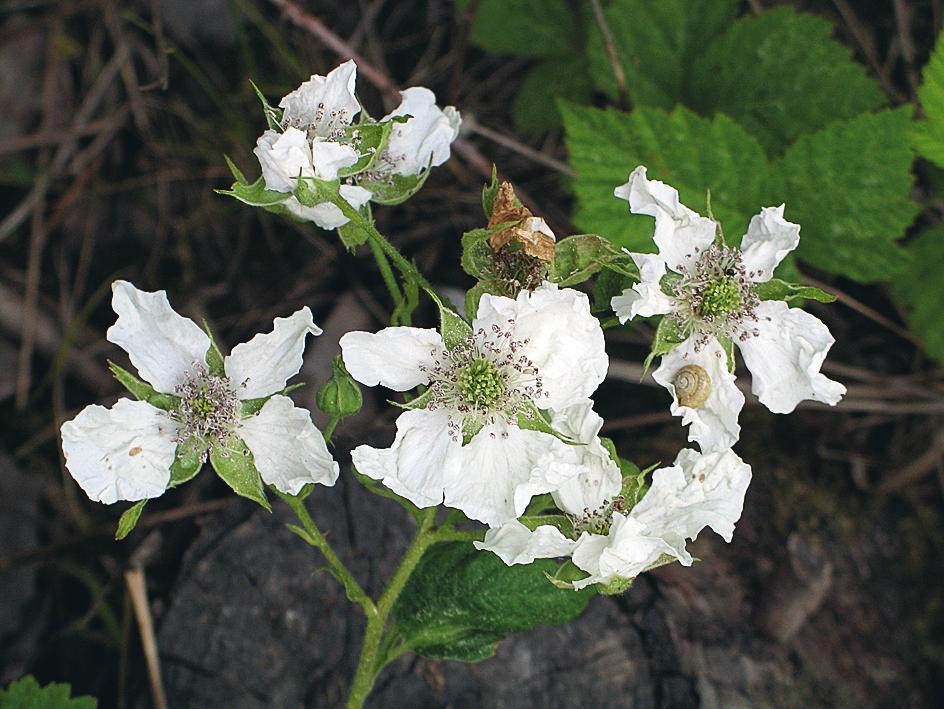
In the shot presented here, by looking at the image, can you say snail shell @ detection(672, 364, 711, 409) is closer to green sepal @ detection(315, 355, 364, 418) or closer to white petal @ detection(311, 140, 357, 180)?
green sepal @ detection(315, 355, 364, 418)

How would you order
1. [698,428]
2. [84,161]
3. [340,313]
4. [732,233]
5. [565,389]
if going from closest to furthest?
[565,389] → [698,428] → [732,233] → [340,313] → [84,161]

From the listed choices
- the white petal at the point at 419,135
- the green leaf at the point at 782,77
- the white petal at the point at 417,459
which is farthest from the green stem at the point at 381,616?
the green leaf at the point at 782,77

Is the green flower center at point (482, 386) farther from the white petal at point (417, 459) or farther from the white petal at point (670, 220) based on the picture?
the white petal at point (670, 220)

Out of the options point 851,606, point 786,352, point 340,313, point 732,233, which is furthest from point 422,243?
point 851,606

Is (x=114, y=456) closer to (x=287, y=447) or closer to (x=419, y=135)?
(x=287, y=447)

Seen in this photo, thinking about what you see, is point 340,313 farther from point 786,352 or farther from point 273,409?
point 786,352

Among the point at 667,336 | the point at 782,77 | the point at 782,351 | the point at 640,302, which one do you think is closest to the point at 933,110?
the point at 782,77
